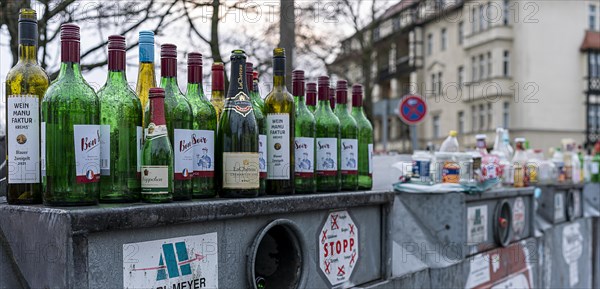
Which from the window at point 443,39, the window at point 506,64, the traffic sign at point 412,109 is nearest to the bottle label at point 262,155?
the traffic sign at point 412,109

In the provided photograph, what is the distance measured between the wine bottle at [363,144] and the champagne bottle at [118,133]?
5.00 ft

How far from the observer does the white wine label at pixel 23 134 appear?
2.02 meters

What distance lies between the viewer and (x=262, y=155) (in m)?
2.62

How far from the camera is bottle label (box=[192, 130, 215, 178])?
7.76 ft

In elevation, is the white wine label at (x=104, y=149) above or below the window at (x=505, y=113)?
below

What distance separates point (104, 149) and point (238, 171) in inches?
22.4

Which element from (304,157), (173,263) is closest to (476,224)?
(304,157)

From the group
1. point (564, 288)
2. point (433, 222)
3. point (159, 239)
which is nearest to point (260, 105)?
point (159, 239)

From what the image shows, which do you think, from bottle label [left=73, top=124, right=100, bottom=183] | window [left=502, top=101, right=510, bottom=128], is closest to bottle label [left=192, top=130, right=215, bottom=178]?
bottle label [left=73, top=124, right=100, bottom=183]

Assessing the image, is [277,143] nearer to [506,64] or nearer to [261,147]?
[261,147]

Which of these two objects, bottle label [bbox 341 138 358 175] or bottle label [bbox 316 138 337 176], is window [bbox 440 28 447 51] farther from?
bottle label [bbox 316 138 337 176]

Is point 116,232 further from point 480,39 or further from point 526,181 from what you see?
point 480,39

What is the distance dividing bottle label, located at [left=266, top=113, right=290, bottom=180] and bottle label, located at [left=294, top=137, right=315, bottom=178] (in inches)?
6.2

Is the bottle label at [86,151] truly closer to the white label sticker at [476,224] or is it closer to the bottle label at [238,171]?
the bottle label at [238,171]
